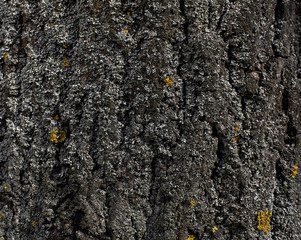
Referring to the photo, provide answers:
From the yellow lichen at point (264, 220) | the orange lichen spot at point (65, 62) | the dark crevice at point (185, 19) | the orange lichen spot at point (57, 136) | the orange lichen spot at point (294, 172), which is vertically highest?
the dark crevice at point (185, 19)

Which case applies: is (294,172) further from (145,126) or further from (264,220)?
(145,126)

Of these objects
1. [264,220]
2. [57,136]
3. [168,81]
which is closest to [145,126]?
[168,81]

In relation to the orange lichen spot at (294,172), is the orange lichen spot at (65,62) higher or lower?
higher

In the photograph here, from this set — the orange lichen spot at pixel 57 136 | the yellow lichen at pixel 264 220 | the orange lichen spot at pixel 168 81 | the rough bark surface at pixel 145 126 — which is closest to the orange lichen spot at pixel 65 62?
the rough bark surface at pixel 145 126

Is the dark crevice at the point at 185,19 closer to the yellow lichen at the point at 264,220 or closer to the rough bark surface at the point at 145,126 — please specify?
the rough bark surface at the point at 145,126

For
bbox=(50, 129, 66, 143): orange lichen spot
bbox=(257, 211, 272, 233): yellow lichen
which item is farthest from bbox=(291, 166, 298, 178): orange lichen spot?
bbox=(50, 129, 66, 143): orange lichen spot
